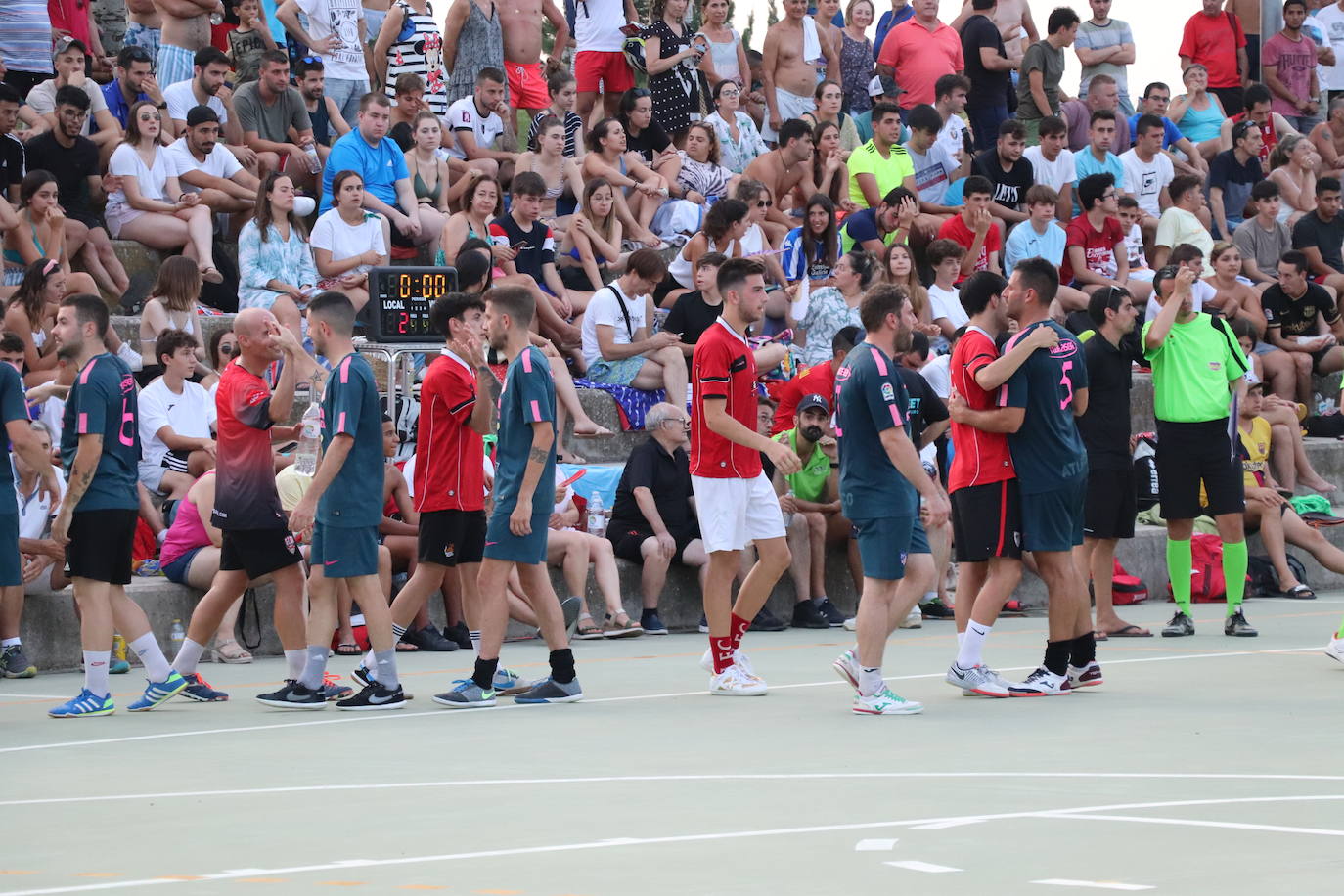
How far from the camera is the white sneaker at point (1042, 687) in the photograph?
9961mm

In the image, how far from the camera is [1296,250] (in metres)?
20.5

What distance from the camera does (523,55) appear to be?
19.6 meters

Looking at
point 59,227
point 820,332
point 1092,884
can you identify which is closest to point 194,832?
point 1092,884

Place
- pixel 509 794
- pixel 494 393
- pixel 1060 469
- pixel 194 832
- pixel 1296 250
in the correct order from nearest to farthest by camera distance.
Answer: pixel 194 832
pixel 509 794
pixel 1060 469
pixel 494 393
pixel 1296 250

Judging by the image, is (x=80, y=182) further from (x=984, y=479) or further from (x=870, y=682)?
(x=870, y=682)

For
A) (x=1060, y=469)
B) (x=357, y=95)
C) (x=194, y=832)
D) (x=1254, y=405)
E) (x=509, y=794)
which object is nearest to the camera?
(x=194, y=832)

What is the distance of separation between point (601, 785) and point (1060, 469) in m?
3.75

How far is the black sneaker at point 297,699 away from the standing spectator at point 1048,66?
14.7m

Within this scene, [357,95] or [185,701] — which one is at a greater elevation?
[357,95]

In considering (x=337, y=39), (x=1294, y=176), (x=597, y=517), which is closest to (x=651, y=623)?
(x=597, y=517)

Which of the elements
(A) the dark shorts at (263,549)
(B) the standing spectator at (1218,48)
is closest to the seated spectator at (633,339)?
(A) the dark shorts at (263,549)

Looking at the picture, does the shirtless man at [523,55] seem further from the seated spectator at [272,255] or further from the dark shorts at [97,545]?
the dark shorts at [97,545]

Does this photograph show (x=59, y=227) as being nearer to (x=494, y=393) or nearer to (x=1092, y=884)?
(x=494, y=393)

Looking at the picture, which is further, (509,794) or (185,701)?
(185,701)
